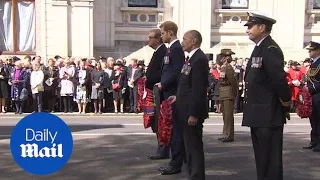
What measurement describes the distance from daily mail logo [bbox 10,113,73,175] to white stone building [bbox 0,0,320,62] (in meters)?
16.5

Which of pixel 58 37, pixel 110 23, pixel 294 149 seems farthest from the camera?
pixel 110 23

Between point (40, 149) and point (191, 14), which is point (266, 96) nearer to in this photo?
point (40, 149)

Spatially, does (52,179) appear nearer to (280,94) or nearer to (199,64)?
(199,64)

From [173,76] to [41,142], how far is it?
2705 mm

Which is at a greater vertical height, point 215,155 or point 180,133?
point 180,133

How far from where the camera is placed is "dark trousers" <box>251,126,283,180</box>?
5.78 m

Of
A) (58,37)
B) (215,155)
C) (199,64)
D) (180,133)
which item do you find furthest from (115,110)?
(199,64)

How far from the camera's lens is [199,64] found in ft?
20.7

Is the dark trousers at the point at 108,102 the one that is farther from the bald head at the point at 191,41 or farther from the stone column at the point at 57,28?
the bald head at the point at 191,41

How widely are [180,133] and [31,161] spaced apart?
102 inches

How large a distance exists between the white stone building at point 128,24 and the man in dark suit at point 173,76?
14596 millimetres

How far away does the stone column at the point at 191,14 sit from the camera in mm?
23314

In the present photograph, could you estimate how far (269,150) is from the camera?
5.81 m

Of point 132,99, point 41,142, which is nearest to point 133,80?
point 132,99
